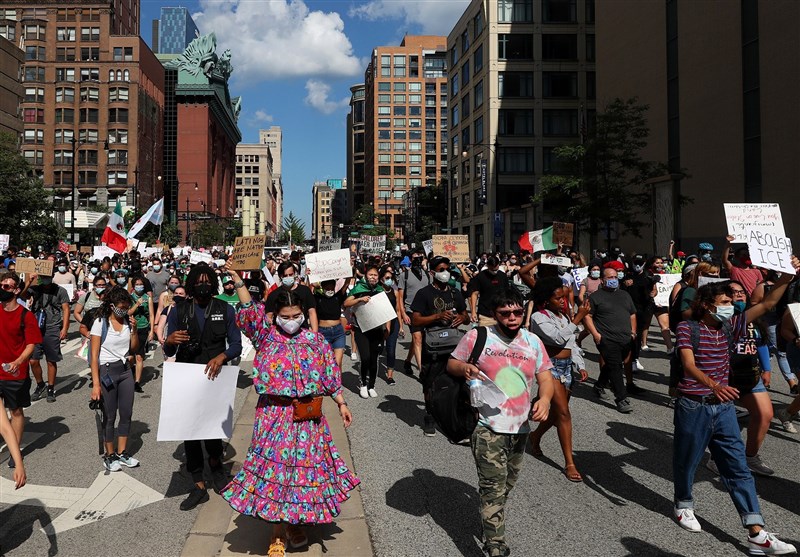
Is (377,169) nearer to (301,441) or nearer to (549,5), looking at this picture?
(549,5)

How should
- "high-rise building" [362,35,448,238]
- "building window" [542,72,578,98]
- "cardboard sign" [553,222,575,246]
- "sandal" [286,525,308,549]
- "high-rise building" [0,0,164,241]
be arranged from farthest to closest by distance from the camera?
"high-rise building" [362,35,448,238] → "high-rise building" [0,0,164,241] → "building window" [542,72,578,98] → "cardboard sign" [553,222,575,246] → "sandal" [286,525,308,549]

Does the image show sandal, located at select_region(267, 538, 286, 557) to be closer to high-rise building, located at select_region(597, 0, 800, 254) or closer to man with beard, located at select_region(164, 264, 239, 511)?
man with beard, located at select_region(164, 264, 239, 511)

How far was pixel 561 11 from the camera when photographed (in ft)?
188

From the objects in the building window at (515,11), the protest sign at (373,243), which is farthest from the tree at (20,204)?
the building window at (515,11)

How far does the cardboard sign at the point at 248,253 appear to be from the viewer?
6578mm

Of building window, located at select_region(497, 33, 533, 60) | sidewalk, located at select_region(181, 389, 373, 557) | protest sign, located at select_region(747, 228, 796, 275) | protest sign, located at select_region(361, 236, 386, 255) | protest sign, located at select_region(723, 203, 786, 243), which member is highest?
building window, located at select_region(497, 33, 533, 60)

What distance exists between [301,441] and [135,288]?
7644 millimetres

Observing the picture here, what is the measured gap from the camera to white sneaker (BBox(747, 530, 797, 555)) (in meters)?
4.31

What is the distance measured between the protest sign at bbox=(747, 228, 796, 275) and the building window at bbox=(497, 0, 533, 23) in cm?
5512

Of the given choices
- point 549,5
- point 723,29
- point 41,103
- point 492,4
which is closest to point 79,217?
point 41,103

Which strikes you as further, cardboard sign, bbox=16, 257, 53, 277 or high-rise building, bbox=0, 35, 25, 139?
high-rise building, bbox=0, 35, 25, 139

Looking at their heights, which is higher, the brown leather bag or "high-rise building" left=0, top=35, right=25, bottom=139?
"high-rise building" left=0, top=35, right=25, bottom=139

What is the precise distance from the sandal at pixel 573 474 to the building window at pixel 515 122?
177 ft

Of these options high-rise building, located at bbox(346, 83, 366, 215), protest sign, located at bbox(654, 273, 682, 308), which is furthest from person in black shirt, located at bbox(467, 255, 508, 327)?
high-rise building, located at bbox(346, 83, 366, 215)
